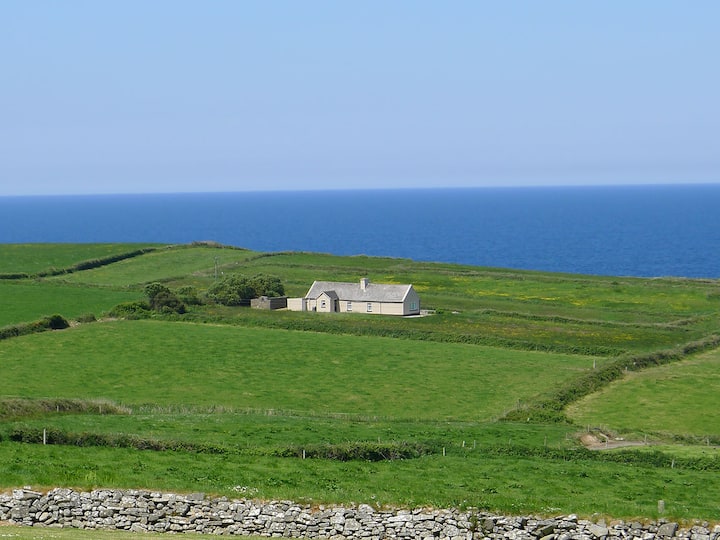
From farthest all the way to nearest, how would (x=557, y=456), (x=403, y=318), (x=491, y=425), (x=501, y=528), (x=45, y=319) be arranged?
1. (x=403, y=318)
2. (x=45, y=319)
3. (x=491, y=425)
4. (x=557, y=456)
5. (x=501, y=528)

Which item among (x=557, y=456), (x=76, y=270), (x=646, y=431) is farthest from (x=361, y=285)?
(x=557, y=456)

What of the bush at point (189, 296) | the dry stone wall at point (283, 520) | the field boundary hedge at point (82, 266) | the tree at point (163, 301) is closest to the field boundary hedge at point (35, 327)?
the tree at point (163, 301)

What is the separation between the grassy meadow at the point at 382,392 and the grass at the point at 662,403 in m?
0.18

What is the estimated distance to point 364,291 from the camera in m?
103

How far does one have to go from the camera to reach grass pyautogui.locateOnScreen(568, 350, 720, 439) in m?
58.8

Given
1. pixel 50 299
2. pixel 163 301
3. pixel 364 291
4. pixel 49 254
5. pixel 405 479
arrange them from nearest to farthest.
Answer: pixel 405 479 < pixel 163 301 < pixel 50 299 < pixel 364 291 < pixel 49 254

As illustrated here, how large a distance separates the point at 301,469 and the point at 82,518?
8328 millimetres

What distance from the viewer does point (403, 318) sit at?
9638cm

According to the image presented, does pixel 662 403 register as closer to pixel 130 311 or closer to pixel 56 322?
pixel 56 322

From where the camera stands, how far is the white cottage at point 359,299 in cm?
10038

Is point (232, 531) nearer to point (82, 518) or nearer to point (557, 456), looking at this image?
point (82, 518)

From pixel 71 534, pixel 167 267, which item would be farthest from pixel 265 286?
pixel 71 534

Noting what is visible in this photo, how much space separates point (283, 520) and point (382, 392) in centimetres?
3461

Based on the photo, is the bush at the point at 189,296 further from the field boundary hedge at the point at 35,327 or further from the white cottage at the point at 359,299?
the field boundary hedge at the point at 35,327
